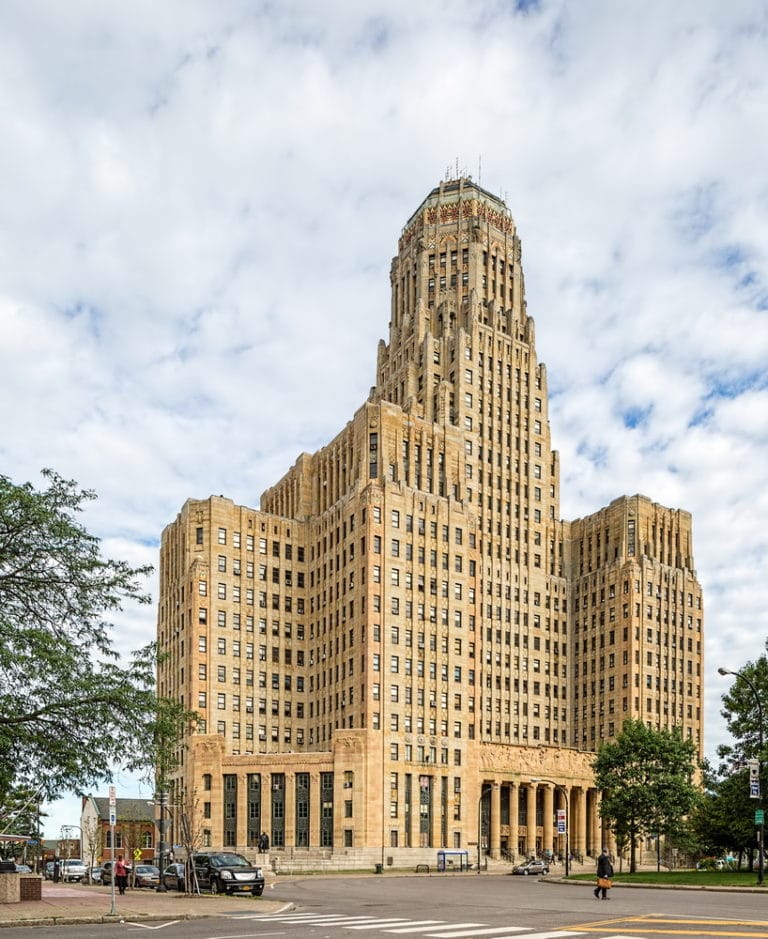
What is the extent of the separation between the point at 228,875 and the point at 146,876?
72.1 ft

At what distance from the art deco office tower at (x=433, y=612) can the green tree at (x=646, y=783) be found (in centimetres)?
2266

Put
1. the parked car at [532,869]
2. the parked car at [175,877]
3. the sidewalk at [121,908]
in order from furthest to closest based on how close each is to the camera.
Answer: the parked car at [532,869], the parked car at [175,877], the sidewalk at [121,908]

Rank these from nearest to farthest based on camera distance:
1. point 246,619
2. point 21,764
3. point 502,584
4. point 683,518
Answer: point 21,764
point 246,619
point 502,584
point 683,518

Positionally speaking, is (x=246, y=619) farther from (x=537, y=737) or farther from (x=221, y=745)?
(x=537, y=737)

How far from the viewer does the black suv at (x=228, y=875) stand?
43.4m

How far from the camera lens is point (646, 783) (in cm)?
7662

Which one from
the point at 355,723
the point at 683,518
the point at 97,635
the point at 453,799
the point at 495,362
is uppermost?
the point at 495,362

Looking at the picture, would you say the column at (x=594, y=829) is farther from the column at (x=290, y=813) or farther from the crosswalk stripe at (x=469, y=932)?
the crosswalk stripe at (x=469, y=932)

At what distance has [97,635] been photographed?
35.7 meters

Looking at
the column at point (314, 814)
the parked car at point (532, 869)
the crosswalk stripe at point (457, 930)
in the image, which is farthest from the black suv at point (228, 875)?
the column at point (314, 814)

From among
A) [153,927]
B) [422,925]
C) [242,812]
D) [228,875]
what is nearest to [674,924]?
[422,925]

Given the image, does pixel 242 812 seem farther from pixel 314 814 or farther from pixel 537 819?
pixel 537 819

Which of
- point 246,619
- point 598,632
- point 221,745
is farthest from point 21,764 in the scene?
point 598,632

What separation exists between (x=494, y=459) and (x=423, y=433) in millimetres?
14468
